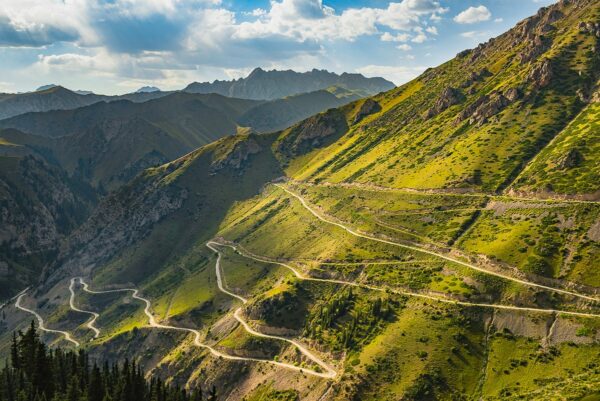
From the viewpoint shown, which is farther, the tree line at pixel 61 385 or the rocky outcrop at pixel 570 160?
the rocky outcrop at pixel 570 160

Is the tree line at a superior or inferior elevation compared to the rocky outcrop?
inferior

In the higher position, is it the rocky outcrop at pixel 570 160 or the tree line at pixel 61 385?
the rocky outcrop at pixel 570 160

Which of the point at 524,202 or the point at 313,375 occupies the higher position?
the point at 524,202

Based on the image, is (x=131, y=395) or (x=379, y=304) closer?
(x=131, y=395)

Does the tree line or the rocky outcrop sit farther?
the rocky outcrop

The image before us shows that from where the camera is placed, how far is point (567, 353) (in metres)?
124

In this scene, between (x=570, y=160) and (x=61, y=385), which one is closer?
(x=61, y=385)

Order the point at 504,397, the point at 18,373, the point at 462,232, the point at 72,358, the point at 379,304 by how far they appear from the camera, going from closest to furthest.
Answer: the point at 504,397, the point at 18,373, the point at 72,358, the point at 379,304, the point at 462,232

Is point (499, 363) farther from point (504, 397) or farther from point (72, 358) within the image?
point (72, 358)

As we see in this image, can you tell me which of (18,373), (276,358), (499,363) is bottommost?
(276,358)

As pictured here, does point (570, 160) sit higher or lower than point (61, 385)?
higher

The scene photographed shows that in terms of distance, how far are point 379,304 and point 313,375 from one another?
105 feet

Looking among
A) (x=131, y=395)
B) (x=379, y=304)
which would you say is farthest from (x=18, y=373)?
(x=379, y=304)

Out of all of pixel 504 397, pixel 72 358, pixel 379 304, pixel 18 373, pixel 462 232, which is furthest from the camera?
pixel 462 232
